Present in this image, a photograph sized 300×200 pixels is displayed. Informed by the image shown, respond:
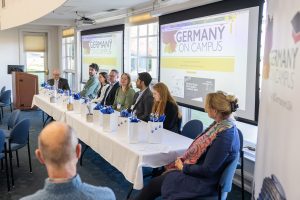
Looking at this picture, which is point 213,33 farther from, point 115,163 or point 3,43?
point 3,43

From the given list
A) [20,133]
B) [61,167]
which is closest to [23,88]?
[20,133]

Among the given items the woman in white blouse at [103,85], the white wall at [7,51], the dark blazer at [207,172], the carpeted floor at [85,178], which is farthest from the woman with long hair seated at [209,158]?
the white wall at [7,51]

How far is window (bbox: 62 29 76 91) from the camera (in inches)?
382

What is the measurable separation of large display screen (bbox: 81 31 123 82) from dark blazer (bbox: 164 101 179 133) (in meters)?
3.31

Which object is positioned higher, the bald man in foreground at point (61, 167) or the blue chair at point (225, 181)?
the bald man in foreground at point (61, 167)

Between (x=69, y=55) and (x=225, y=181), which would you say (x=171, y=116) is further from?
(x=69, y=55)

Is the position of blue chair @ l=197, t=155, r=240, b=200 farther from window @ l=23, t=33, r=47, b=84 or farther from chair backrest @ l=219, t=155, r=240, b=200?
window @ l=23, t=33, r=47, b=84

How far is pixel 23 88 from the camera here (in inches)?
336

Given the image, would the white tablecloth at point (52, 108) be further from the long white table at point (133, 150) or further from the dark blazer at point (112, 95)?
the long white table at point (133, 150)

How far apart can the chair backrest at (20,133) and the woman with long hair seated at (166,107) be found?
146 cm

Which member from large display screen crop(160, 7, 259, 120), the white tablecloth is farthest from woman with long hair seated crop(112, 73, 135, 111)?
the white tablecloth

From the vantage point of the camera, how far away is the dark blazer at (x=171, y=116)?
3.77 m

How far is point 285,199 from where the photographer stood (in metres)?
1.25

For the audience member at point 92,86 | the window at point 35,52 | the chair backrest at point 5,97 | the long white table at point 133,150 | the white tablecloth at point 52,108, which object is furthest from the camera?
the window at point 35,52
